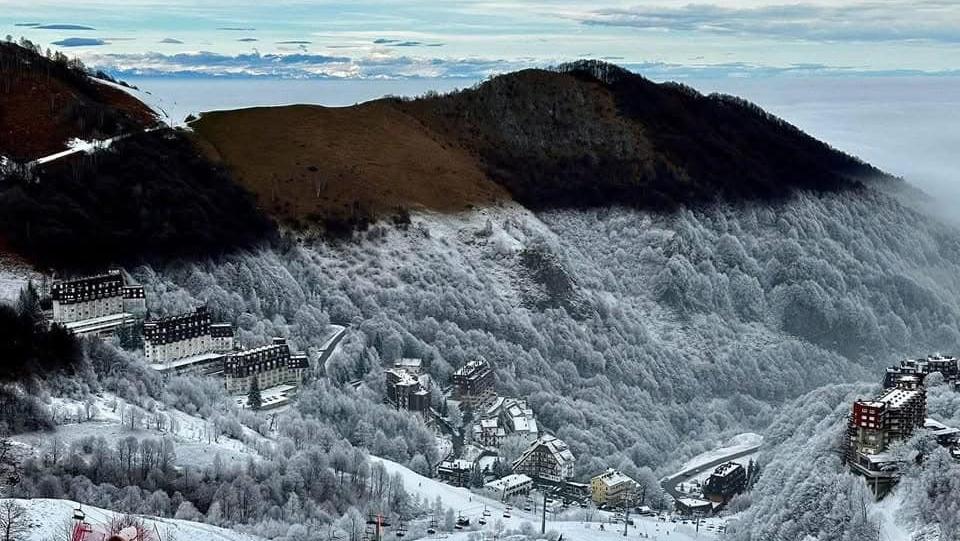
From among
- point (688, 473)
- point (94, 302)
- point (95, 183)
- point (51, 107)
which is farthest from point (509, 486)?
point (51, 107)

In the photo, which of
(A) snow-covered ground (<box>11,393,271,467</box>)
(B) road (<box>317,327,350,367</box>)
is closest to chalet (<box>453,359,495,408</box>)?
(B) road (<box>317,327,350,367</box>)

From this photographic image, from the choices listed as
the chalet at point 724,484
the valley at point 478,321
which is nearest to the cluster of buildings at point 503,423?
the valley at point 478,321

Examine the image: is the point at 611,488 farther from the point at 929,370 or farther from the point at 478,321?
the point at 478,321

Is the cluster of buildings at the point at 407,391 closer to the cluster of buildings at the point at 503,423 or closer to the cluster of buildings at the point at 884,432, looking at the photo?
the cluster of buildings at the point at 503,423

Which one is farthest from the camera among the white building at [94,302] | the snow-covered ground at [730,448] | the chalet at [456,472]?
the snow-covered ground at [730,448]

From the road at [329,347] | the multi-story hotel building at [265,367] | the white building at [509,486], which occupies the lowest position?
the white building at [509,486]

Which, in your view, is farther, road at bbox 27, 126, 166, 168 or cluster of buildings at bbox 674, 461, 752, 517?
road at bbox 27, 126, 166, 168

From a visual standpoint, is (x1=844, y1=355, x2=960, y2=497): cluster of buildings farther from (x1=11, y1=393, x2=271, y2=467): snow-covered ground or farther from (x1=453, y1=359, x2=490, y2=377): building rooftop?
(x1=11, y1=393, x2=271, y2=467): snow-covered ground
